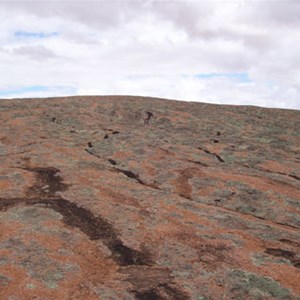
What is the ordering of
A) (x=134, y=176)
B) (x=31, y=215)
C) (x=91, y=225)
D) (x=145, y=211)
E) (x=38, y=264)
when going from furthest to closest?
(x=134, y=176), (x=145, y=211), (x=31, y=215), (x=91, y=225), (x=38, y=264)

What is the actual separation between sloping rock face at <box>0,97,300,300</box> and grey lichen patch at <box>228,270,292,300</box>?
0.03 m

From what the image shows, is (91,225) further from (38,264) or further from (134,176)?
(134,176)

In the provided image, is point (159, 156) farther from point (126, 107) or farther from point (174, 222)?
point (126, 107)

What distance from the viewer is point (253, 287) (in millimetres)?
13594

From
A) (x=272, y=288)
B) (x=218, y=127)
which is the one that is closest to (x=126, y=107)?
(x=218, y=127)

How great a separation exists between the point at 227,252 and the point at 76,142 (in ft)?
58.4

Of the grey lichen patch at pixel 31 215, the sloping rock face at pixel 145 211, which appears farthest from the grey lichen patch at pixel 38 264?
the grey lichen patch at pixel 31 215

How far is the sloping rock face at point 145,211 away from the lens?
1368 centimetres

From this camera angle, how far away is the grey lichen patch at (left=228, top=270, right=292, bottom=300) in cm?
1323

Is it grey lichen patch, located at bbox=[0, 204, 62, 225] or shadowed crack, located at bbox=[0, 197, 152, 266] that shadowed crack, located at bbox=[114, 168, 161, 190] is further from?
grey lichen patch, located at bbox=[0, 204, 62, 225]

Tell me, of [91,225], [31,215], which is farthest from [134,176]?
[31,215]

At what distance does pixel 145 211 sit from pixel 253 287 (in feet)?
21.7

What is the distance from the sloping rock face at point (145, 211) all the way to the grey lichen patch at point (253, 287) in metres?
0.03

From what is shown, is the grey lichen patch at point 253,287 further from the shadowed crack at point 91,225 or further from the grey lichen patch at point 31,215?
the grey lichen patch at point 31,215
